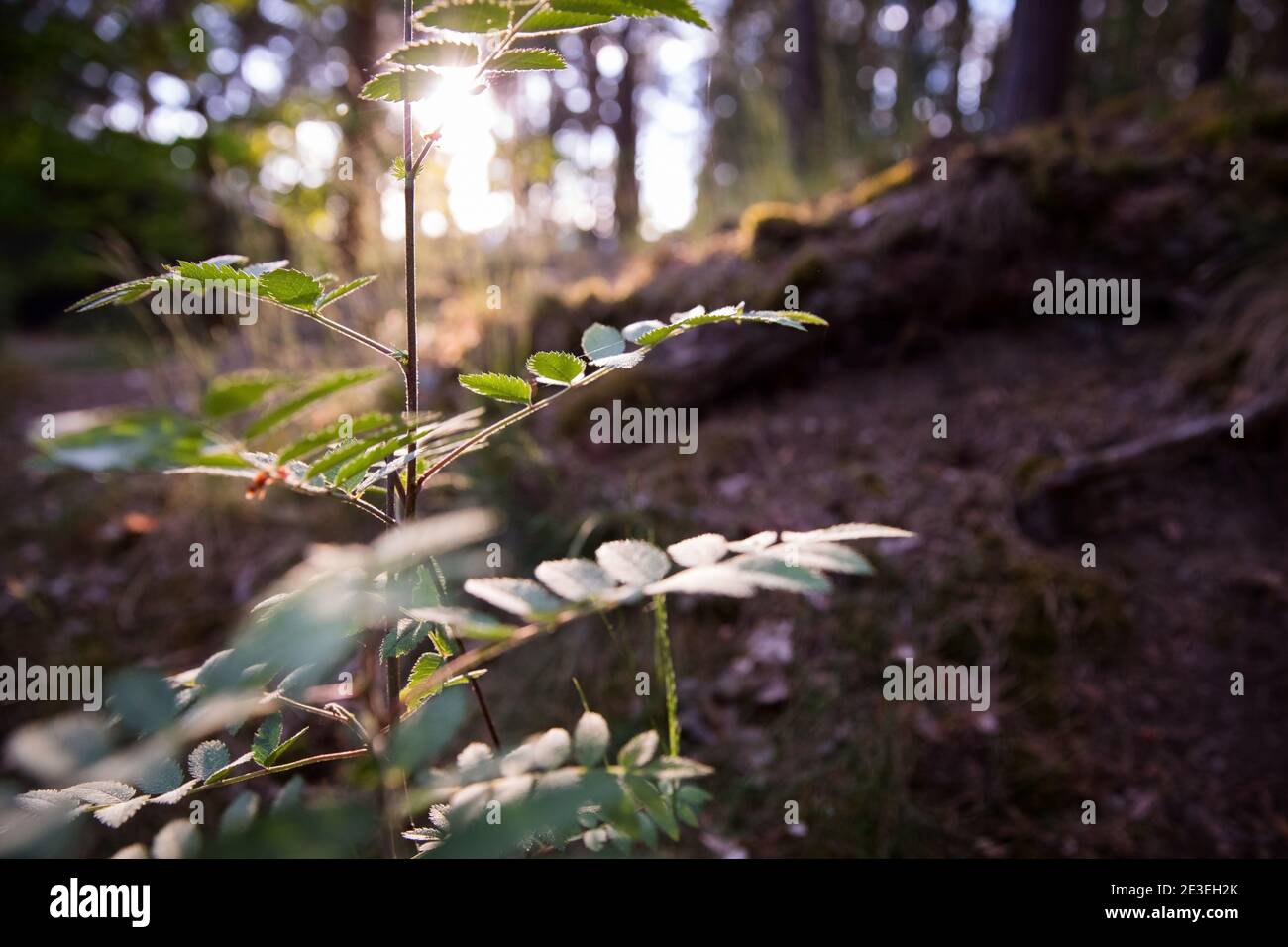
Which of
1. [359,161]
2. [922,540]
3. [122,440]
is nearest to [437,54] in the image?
[122,440]

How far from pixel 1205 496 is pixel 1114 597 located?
0.60 m

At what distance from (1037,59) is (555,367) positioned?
15.9 ft

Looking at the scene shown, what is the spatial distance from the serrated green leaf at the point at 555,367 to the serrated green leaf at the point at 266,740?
17.5 inches

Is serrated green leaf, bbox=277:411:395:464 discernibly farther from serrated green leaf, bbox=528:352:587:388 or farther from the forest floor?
the forest floor

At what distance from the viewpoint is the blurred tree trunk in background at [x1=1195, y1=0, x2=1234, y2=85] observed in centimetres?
729

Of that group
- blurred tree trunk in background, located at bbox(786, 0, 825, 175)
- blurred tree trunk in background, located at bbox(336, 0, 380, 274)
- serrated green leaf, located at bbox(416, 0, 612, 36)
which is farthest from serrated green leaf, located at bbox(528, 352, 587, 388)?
blurred tree trunk in background, located at bbox(786, 0, 825, 175)

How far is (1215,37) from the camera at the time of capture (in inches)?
293

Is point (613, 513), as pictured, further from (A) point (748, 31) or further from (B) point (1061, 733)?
(A) point (748, 31)

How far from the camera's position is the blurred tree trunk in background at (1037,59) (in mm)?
4258

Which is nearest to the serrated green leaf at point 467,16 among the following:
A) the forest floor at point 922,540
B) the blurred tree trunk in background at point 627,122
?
the forest floor at point 922,540

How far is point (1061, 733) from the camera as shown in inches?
76.3

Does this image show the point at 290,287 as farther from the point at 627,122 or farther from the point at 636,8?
the point at 627,122

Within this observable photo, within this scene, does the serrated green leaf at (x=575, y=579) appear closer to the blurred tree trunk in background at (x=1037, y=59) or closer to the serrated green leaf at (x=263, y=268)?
the serrated green leaf at (x=263, y=268)
